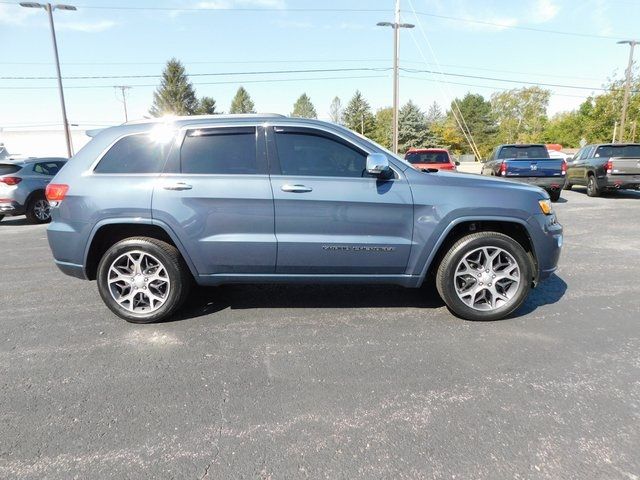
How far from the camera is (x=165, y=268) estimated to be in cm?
359

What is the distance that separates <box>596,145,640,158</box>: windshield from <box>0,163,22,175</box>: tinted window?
55.2 ft

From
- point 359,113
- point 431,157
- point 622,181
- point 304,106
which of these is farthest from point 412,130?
point 304,106

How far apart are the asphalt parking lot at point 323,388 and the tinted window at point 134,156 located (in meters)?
1.42

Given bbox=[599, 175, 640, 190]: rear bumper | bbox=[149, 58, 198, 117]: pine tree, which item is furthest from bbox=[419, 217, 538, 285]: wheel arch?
bbox=[149, 58, 198, 117]: pine tree

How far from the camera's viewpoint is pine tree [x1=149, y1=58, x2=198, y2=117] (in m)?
68.7

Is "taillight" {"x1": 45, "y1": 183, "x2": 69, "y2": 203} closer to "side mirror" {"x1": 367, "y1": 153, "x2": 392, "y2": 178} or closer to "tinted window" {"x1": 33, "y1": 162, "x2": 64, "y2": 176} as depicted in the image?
"side mirror" {"x1": 367, "y1": 153, "x2": 392, "y2": 178}

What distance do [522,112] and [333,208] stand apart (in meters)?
92.3

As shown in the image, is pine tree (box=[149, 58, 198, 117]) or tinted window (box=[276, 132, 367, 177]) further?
pine tree (box=[149, 58, 198, 117])

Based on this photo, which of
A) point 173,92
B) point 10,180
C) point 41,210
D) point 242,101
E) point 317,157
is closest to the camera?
point 317,157

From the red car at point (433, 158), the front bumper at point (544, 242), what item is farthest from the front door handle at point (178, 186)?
the red car at point (433, 158)

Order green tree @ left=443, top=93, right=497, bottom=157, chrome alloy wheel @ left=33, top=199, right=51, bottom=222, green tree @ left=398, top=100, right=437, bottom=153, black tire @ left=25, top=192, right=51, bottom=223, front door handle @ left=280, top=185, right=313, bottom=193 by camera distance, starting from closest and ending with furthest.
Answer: front door handle @ left=280, top=185, right=313, bottom=193 < black tire @ left=25, top=192, right=51, bottom=223 < chrome alloy wheel @ left=33, top=199, right=51, bottom=222 < green tree @ left=398, top=100, right=437, bottom=153 < green tree @ left=443, top=93, right=497, bottom=157

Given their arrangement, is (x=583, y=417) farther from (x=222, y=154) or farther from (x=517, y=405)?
(x=222, y=154)

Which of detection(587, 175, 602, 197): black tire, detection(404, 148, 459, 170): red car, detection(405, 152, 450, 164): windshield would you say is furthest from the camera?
detection(405, 152, 450, 164): windshield

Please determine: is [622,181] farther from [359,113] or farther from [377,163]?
[359,113]
